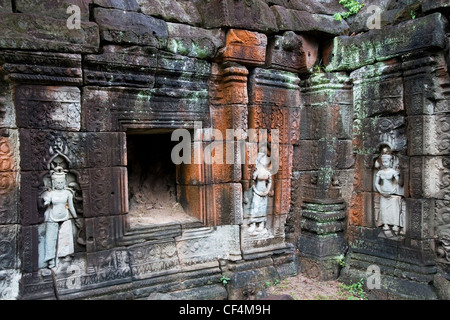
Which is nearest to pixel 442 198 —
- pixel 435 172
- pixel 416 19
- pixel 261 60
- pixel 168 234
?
pixel 435 172

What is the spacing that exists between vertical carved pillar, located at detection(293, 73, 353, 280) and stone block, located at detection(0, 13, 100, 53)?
10.9 feet

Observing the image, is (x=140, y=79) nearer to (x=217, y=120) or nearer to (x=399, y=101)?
(x=217, y=120)

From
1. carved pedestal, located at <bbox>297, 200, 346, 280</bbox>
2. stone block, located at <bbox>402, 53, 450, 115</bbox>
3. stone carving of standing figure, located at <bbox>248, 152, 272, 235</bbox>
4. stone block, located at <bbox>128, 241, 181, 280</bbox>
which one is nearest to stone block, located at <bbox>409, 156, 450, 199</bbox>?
stone block, located at <bbox>402, 53, 450, 115</bbox>

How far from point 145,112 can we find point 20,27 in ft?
5.17

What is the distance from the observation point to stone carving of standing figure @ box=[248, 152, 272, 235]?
5.14 metres

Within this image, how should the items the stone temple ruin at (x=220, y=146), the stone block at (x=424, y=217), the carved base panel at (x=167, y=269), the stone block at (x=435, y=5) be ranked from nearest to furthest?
the stone temple ruin at (x=220, y=146), the carved base panel at (x=167, y=269), the stone block at (x=435, y=5), the stone block at (x=424, y=217)

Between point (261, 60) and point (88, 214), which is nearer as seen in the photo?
point (88, 214)

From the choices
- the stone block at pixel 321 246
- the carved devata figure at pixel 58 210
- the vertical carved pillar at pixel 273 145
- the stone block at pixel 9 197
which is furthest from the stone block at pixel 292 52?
the stone block at pixel 9 197

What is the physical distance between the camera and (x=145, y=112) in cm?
443

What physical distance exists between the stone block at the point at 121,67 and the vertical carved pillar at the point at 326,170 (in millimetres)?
2596

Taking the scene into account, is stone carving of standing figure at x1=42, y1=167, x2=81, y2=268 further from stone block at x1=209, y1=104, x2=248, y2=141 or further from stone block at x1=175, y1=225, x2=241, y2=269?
stone block at x1=209, y1=104, x2=248, y2=141

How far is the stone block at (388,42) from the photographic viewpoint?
429cm

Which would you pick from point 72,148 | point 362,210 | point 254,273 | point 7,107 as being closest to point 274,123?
point 362,210

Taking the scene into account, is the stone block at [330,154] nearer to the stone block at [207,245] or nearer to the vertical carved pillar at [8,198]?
the stone block at [207,245]
